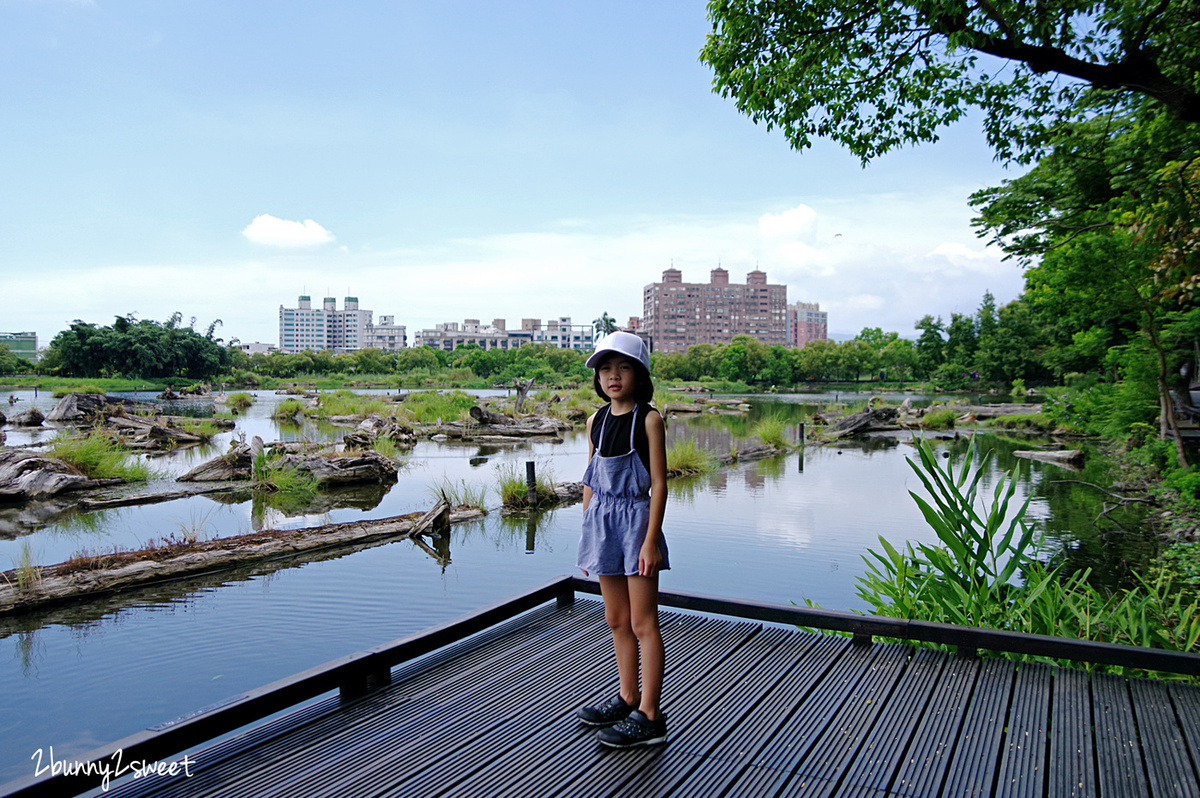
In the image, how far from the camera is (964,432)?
2125 centimetres

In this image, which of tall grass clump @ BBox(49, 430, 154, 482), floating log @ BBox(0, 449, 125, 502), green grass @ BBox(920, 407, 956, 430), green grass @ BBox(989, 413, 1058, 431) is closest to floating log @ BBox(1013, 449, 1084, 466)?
green grass @ BBox(920, 407, 956, 430)

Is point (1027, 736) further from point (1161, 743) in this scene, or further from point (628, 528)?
point (628, 528)

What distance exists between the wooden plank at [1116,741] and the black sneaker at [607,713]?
4.89 ft

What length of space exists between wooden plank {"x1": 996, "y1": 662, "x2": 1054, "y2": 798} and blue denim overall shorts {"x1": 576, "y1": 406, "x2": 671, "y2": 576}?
124 centimetres

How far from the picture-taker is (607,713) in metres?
2.53

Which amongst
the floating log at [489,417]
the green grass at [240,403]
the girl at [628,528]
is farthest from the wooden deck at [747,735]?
the green grass at [240,403]

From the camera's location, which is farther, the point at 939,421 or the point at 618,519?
the point at 939,421

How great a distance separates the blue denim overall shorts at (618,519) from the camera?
241 cm

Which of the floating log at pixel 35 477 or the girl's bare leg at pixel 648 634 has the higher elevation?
the girl's bare leg at pixel 648 634

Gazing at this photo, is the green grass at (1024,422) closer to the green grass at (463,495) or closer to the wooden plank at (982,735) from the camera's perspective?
the green grass at (463,495)

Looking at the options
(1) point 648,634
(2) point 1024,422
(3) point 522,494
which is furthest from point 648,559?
(2) point 1024,422

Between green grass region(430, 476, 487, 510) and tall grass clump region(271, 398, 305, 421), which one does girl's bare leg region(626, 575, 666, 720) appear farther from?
tall grass clump region(271, 398, 305, 421)

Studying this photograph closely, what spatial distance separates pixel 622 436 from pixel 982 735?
1648 millimetres

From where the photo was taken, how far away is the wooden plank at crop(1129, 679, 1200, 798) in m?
2.06
